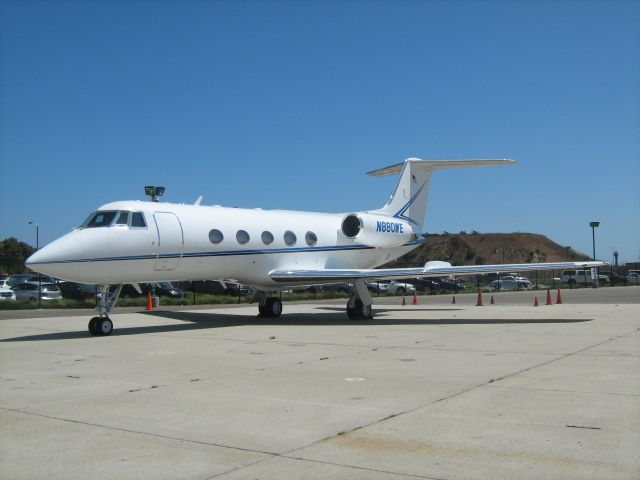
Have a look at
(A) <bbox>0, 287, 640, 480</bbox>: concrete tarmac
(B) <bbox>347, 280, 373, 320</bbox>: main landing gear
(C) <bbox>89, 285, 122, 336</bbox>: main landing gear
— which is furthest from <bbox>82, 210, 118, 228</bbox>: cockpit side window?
(B) <bbox>347, 280, 373, 320</bbox>: main landing gear

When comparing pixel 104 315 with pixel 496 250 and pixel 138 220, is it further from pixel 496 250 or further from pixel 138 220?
pixel 496 250

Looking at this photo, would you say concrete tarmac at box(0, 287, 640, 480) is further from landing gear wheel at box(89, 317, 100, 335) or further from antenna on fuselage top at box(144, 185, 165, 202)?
antenna on fuselage top at box(144, 185, 165, 202)

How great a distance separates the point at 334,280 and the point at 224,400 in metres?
11.7

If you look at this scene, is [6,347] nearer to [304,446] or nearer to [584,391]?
[304,446]

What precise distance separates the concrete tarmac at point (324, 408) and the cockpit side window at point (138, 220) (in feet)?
10.4

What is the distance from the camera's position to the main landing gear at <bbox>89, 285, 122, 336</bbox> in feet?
48.5

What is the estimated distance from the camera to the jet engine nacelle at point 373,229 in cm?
2172

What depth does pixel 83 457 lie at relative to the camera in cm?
522

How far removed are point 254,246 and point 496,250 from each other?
107m

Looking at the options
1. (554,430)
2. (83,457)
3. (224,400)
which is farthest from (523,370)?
(83,457)

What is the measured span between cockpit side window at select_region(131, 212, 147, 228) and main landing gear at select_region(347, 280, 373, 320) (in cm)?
654

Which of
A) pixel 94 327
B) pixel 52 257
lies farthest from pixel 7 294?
pixel 52 257

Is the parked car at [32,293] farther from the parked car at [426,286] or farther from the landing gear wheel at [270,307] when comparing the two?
the parked car at [426,286]

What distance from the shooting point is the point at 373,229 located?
72.0 ft
